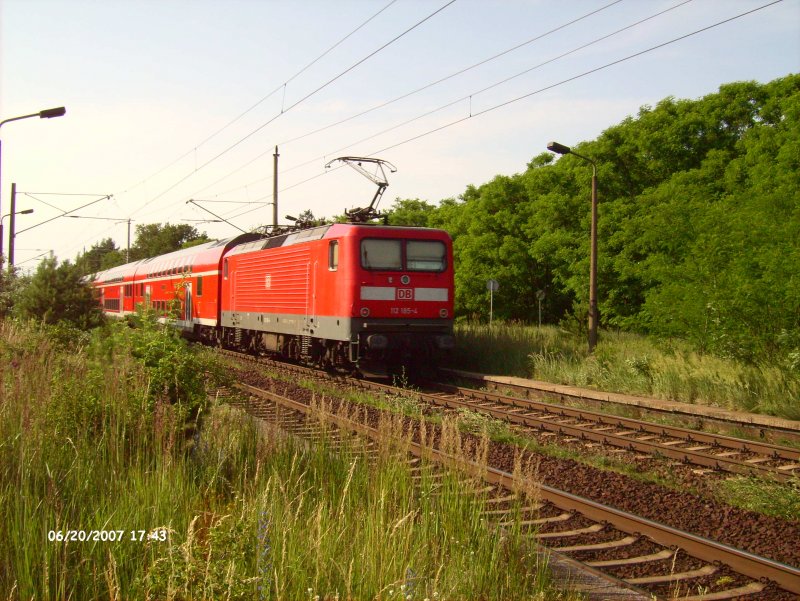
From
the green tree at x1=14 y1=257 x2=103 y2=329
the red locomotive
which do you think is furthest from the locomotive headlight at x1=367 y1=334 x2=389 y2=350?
the green tree at x1=14 y1=257 x2=103 y2=329

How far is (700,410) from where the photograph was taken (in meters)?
12.0

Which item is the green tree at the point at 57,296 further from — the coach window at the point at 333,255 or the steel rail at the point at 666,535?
the steel rail at the point at 666,535

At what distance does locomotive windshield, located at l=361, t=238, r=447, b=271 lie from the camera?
16297 mm

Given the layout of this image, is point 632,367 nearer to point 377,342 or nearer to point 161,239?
point 377,342

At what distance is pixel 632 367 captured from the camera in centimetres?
Result: 1528

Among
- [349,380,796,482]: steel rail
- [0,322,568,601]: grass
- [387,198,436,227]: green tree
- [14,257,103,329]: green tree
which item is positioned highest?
[387,198,436,227]: green tree

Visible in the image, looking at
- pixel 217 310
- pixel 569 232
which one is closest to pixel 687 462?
pixel 217 310

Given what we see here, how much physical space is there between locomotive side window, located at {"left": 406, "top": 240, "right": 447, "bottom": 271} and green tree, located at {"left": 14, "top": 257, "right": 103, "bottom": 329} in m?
9.28

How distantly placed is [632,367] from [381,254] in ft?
17.7

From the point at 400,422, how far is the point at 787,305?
9647mm

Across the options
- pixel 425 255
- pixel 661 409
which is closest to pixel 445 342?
pixel 425 255

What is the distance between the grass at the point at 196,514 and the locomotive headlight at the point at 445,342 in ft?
30.7

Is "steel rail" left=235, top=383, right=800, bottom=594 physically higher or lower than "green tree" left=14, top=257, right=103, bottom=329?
lower

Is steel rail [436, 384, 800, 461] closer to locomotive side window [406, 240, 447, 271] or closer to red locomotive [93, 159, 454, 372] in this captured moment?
red locomotive [93, 159, 454, 372]
